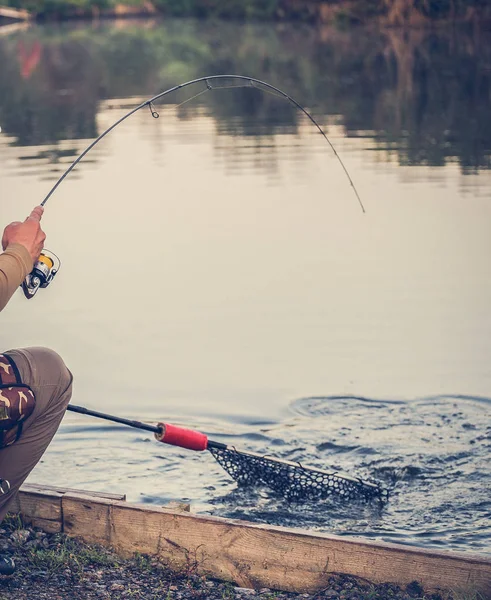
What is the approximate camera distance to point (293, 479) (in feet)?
15.9

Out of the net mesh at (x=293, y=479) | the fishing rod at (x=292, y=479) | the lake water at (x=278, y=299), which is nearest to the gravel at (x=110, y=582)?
the fishing rod at (x=292, y=479)

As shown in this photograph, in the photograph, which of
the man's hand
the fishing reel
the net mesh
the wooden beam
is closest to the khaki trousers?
the fishing reel

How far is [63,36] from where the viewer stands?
4522 centimetres

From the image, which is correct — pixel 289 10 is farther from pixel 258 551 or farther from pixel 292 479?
pixel 258 551

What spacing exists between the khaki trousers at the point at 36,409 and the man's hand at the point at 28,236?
0.34 metres

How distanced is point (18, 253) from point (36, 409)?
0.54m

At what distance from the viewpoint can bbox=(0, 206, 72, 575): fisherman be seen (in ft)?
11.3

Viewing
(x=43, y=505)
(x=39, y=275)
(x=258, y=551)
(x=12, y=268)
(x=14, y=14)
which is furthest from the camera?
(x=14, y=14)

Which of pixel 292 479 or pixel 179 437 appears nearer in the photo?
pixel 179 437

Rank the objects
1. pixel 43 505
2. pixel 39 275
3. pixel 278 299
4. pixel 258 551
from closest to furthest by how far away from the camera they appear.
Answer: pixel 39 275
pixel 258 551
pixel 43 505
pixel 278 299

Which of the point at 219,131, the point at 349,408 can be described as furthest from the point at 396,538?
the point at 219,131

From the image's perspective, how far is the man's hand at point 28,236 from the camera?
11.5 feet

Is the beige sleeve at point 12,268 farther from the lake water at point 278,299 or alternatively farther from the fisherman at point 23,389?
the lake water at point 278,299

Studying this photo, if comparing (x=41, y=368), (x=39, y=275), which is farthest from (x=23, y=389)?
(x=39, y=275)
